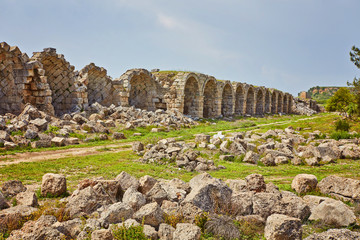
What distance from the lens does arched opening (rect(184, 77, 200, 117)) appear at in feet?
88.5

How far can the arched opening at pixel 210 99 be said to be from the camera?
29.9 meters

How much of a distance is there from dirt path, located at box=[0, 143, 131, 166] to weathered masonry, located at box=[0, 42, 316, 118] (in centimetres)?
657

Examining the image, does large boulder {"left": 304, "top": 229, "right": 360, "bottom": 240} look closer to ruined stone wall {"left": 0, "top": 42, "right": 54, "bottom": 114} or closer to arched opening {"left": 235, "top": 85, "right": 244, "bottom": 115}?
ruined stone wall {"left": 0, "top": 42, "right": 54, "bottom": 114}

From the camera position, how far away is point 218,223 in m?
3.85

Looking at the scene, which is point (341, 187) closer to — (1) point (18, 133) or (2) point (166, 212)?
(2) point (166, 212)

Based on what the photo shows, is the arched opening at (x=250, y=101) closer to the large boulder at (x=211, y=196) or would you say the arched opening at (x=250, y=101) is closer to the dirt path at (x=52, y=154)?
the dirt path at (x=52, y=154)

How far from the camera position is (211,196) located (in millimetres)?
4473

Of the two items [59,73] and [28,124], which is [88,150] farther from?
[59,73]

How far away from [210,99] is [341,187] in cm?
2496

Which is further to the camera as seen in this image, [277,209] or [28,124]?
[28,124]

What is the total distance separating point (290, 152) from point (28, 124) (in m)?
11.4

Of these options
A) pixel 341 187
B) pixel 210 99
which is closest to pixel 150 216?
pixel 341 187

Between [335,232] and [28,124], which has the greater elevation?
[28,124]

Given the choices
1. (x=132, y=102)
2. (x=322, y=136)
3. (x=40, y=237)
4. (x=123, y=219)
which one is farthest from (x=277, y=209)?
(x=132, y=102)
